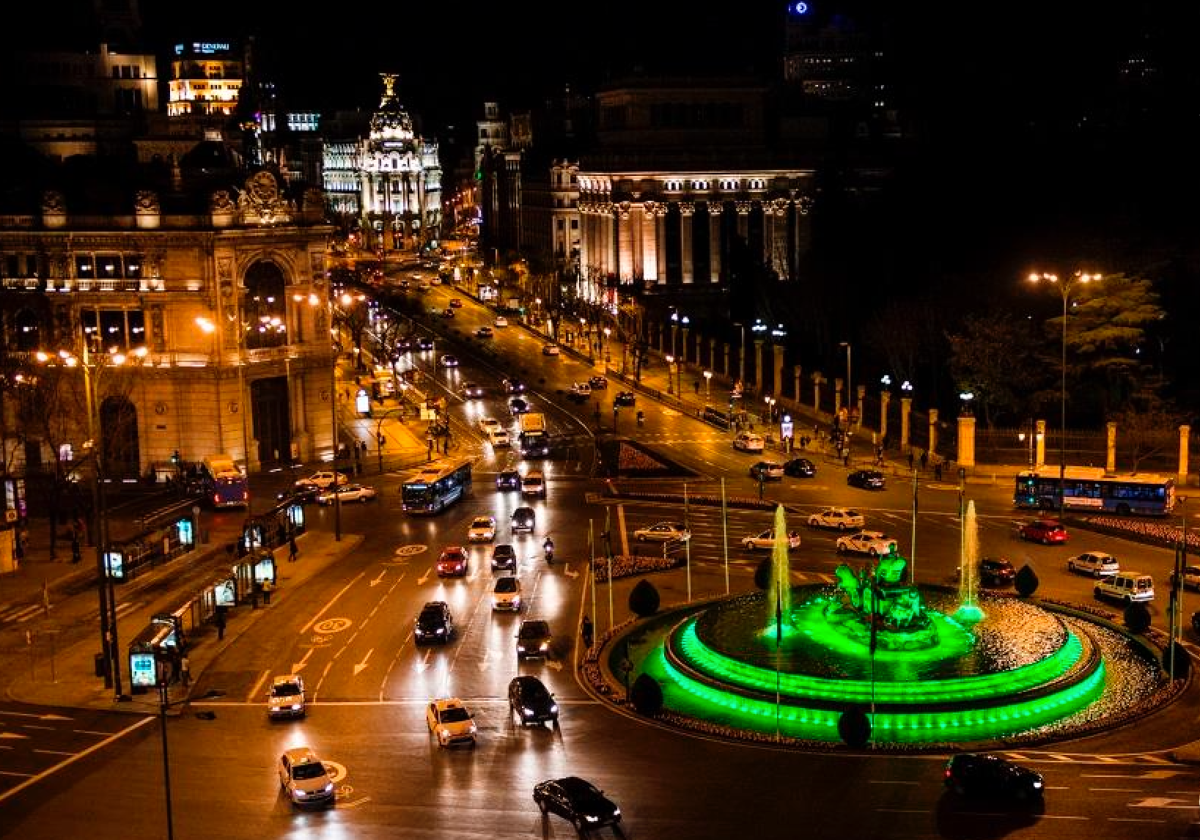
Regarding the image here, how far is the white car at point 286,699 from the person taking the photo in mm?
50188

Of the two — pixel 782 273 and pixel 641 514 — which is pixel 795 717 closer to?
pixel 641 514

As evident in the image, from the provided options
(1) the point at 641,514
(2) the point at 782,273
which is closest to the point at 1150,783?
(1) the point at 641,514

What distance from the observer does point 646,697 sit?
163 ft

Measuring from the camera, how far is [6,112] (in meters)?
162

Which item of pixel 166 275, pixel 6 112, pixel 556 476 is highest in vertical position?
pixel 6 112

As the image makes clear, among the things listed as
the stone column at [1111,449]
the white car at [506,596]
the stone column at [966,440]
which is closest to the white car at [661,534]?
the white car at [506,596]

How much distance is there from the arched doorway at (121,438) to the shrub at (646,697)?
1995 inches

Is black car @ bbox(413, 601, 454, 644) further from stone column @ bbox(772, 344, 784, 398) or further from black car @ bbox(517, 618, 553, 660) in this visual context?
stone column @ bbox(772, 344, 784, 398)

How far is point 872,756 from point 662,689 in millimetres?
9194

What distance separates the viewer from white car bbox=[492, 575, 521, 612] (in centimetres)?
6266

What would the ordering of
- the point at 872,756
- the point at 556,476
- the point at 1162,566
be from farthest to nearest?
Answer: the point at 556,476
the point at 1162,566
the point at 872,756

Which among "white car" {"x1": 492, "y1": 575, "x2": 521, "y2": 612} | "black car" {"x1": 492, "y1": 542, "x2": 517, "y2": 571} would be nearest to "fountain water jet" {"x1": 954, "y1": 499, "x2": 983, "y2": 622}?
"white car" {"x1": 492, "y1": 575, "x2": 521, "y2": 612}

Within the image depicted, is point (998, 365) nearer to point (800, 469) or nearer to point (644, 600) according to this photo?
point (800, 469)

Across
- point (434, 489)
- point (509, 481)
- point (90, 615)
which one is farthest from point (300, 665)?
point (509, 481)
